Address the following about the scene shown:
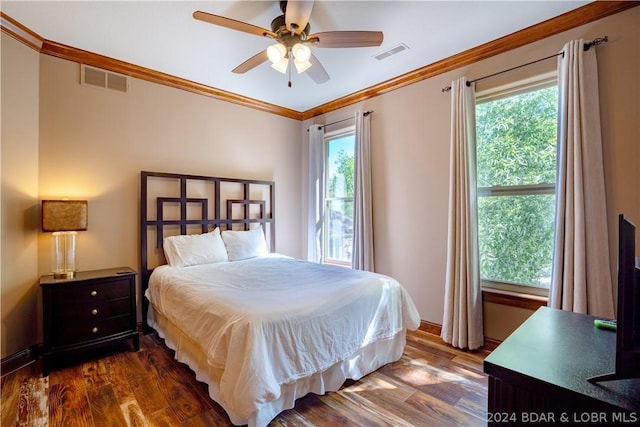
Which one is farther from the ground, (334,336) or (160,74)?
(160,74)

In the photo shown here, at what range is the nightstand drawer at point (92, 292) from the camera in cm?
242

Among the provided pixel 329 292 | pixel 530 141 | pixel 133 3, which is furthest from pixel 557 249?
pixel 133 3

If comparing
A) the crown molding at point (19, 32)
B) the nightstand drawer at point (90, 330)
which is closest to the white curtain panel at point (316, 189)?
the nightstand drawer at point (90, 330)

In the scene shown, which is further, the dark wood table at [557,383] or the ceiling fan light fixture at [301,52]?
the ceiling fan light fixture at [301,52]

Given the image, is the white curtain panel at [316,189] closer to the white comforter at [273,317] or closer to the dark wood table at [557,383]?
the white comforter at [273,317]

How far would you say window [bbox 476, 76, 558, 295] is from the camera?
2.54 metres

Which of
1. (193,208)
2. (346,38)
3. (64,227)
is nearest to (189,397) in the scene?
(64,227)

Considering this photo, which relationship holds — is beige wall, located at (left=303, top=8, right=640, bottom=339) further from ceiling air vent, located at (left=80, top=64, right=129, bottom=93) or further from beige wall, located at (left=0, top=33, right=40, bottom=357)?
beige wall, located at (left=0, top=33, right=40, bottom=357)

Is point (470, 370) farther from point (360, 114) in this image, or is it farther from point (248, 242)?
point (360, 114)

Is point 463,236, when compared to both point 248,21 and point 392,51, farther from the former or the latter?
point 248,21

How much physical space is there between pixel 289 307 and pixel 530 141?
8.37ft

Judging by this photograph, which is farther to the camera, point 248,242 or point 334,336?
point 248,242

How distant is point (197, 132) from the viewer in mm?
3670

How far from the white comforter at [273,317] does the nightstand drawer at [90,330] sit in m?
0.33
